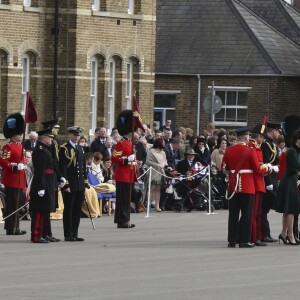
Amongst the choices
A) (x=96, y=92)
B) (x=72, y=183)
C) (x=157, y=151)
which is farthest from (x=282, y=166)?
(x=96, y=92)

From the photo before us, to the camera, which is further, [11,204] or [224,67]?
[224,67]

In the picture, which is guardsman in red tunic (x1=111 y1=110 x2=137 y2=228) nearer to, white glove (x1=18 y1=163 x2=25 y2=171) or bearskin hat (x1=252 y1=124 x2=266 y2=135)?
white glove (x1=18 y1=163 x2=25 y2=171)

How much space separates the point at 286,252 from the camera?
73.5ft

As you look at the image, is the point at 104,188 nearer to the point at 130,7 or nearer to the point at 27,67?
the point at 27,67

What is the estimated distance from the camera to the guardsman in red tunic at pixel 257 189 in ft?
76.1

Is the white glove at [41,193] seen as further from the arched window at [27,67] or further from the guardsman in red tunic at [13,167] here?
the arched window at [27,67]

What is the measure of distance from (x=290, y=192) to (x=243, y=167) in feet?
3.30

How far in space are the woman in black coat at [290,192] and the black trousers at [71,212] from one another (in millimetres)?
3248

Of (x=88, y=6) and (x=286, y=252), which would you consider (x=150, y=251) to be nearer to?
(x=286, y=252)

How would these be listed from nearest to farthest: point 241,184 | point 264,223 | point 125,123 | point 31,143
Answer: point 241,184
point 264,223
point 125,123
point 31,143

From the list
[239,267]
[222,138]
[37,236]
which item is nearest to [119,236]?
[37,236]

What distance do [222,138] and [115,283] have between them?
1853cm

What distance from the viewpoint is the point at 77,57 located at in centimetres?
4425

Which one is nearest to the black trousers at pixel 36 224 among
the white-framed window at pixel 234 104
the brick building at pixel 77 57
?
the brick building at pixel 77 57
